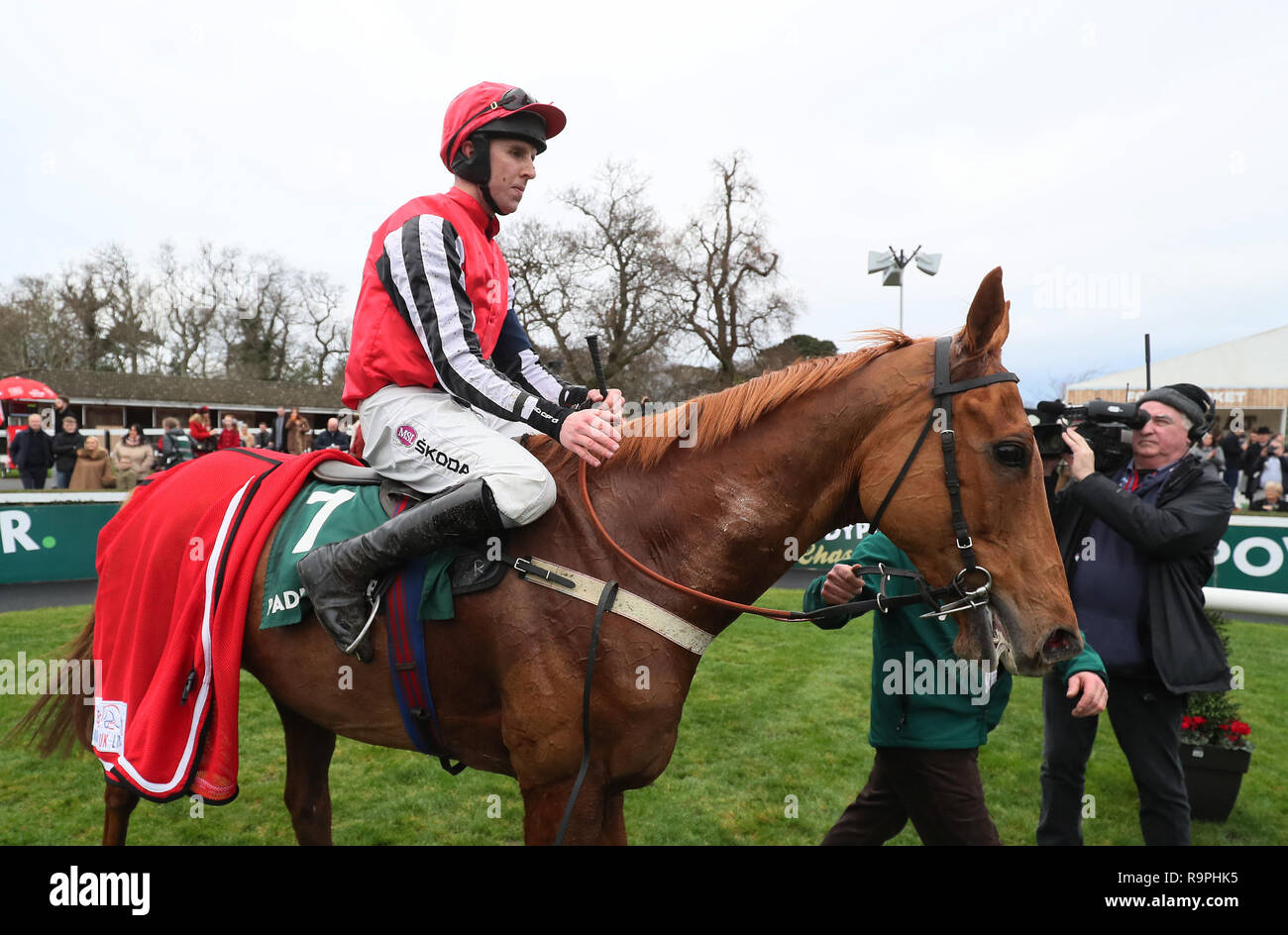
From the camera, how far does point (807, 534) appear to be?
212cm

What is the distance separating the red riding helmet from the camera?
2350mm

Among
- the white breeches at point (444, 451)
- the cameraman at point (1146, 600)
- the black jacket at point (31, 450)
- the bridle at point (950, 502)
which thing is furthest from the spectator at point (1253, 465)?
the black jacket at point (31, 450)

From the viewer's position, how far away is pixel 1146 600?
3.08 metres

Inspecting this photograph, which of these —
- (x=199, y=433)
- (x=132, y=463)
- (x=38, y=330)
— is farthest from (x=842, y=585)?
(x=38, y=330)

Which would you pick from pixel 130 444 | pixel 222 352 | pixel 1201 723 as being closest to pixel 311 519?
pixel 1201 723

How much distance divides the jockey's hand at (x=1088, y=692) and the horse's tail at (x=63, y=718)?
369cm

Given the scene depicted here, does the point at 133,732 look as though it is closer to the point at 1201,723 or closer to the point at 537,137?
the point at 537,137

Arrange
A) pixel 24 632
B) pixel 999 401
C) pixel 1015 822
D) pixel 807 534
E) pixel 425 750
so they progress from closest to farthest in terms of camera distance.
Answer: pixel 999 401 → pixel 807 534 → pixel 425 750 → pixel 1015 822 → pixel 24 632

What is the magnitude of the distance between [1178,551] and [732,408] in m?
2.08

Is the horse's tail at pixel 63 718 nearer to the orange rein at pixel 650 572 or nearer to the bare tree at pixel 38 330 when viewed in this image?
the orange rein at pixel 650 572

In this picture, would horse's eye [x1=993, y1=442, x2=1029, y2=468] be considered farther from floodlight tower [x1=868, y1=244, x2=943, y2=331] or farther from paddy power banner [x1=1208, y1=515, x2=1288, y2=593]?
floodlight tower [x1=868, y1=244, x2=943, y2=331]

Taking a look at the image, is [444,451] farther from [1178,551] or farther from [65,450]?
[65,450]

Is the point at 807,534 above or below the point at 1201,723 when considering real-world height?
above
